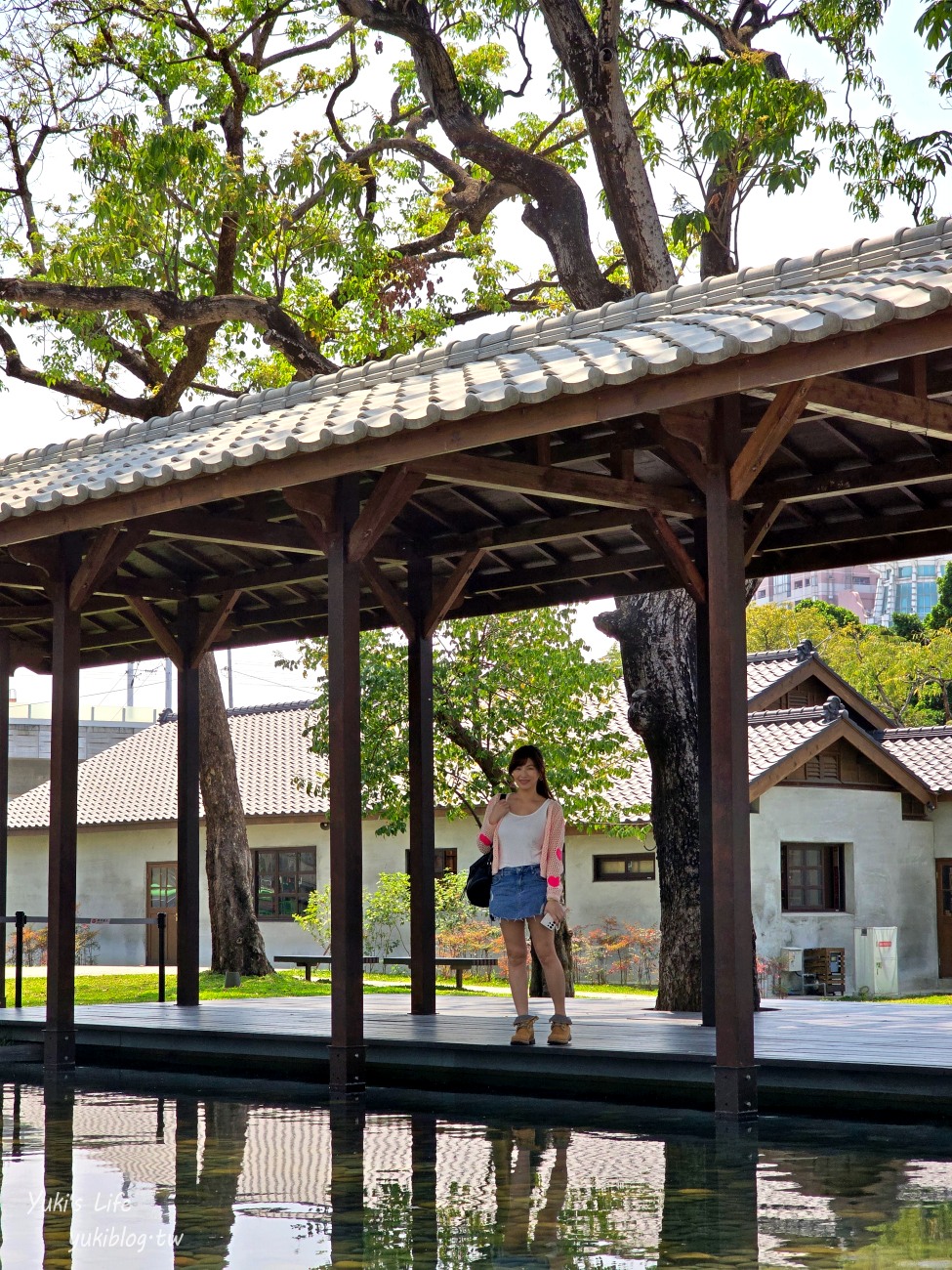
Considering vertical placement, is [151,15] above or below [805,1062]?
above

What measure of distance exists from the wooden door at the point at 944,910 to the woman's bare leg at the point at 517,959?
19254 mm

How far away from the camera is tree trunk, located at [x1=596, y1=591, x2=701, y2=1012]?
42.5ft

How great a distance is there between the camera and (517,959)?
8461mm

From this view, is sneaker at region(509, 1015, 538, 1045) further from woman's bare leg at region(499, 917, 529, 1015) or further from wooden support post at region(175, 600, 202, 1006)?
wooden support post at region(175, 600, 202, 1006)

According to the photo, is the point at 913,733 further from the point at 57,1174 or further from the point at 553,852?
the point at 57,1174

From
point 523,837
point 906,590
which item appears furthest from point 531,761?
point 906,590

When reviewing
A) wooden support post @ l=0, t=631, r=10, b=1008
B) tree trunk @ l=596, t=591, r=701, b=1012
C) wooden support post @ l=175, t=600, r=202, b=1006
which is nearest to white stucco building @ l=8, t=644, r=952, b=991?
tree trunk @ l=596, t=591, r=701, b=1012

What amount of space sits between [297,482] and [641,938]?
668 inches

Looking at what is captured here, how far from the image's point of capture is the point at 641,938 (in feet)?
78.1

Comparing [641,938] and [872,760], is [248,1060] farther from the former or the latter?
[872,760]

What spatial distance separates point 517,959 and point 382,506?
2.44m

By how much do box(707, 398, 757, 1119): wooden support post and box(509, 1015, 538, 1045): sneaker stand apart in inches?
55.5

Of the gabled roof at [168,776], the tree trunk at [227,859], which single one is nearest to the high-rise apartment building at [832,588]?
the gabled roof at [168,776]

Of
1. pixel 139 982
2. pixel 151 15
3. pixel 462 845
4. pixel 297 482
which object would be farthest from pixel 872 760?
pixel 297 482
